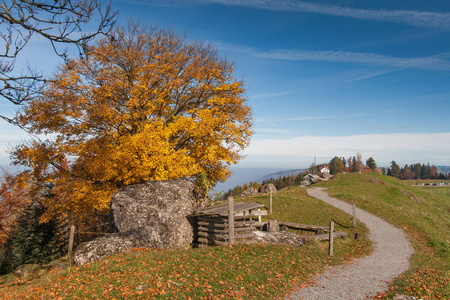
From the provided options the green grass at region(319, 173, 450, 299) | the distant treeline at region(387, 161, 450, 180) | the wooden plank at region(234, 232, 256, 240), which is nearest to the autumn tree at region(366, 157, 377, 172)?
the distant treeline at region(387, 161, 450, 180)

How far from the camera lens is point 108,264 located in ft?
37.7

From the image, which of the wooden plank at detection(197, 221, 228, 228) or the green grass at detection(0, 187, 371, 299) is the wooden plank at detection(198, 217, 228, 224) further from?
the green grass at detection(0, 187, 371, 299)

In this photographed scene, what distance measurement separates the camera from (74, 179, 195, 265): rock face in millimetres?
14977

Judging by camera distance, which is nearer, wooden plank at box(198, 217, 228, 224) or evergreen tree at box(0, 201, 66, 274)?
wooden plank at box(198, 217, 228, 224)

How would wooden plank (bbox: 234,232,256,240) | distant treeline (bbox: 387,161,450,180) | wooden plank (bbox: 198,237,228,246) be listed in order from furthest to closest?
1. distant treeline (bbox: 387,161,450,180)
2. wooden plank (bbox: 234,232,256,240)
3. wooden plank (bbox: 198,237,228,246)

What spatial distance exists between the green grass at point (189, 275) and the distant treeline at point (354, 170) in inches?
3168

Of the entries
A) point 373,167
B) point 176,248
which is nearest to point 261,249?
point 176,248

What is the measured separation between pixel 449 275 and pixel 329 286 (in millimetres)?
5395

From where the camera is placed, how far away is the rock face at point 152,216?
1498 centimetres

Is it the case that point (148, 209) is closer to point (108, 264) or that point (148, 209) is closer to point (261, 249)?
point (108, 264)

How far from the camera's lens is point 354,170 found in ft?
346

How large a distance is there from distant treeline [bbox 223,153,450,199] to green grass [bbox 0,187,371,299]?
80.5 meters

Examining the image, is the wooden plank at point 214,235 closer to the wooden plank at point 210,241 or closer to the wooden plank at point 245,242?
the wooden plank at point 210,241

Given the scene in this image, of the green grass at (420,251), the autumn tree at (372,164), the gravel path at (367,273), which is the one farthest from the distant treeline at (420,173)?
the gravel path at (367,273)
